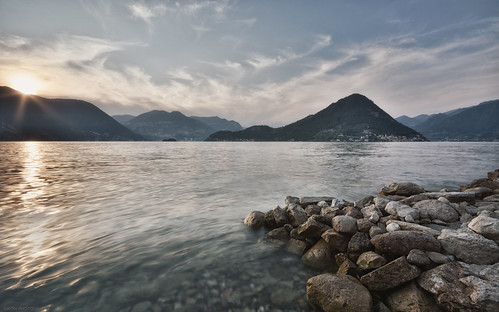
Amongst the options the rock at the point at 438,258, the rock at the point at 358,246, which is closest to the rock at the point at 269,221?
the rock at the point at 358,246

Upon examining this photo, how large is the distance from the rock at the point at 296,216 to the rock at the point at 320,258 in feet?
5.87

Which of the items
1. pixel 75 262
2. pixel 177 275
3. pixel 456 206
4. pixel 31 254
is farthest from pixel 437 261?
pixel 31 254

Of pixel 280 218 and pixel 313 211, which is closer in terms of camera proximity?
pixel 280 218

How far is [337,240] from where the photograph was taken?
298 inches

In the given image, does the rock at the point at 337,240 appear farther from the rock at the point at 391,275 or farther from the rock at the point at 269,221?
the rock at the point at 269,221

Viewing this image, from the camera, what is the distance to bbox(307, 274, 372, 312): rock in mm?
4952

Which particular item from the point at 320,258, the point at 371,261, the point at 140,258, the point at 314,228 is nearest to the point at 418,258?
the point at 371,261

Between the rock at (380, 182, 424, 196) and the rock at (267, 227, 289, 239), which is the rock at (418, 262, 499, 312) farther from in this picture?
the rock at (380, 182, 424, 196)

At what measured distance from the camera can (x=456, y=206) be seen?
10016 mm

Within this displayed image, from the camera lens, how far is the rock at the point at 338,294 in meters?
4.95

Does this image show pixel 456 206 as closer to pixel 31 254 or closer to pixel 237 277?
pixel 237 277

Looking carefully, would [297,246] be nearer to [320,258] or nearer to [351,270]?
[320,258]

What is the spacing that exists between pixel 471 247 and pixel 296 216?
5391 mm

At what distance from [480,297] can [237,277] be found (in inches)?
219
